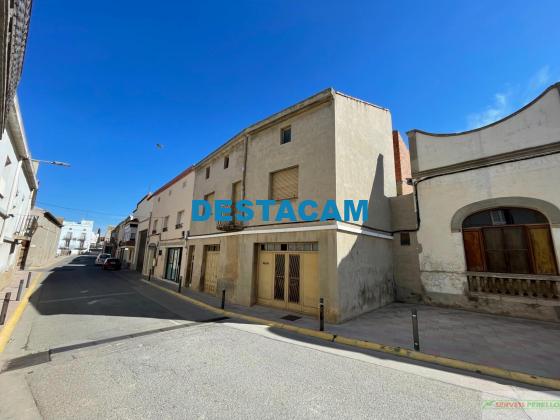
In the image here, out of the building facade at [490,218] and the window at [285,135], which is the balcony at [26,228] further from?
the building facade at [490,218]

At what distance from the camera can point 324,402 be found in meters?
3.36

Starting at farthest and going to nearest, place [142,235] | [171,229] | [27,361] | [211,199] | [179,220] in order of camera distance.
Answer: [142,235] → [171,229] → [179,220] → [211,199] → [27,361]

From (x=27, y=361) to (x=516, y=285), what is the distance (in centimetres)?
1307

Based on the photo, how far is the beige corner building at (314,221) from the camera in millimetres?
8219

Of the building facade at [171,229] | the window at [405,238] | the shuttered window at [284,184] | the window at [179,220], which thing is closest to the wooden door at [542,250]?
the window at [405,238]

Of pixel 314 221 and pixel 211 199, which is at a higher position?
pixel 211 199

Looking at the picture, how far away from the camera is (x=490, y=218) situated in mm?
8789

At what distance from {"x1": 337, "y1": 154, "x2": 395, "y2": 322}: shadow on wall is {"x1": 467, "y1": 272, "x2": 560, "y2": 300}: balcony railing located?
9.54 ft

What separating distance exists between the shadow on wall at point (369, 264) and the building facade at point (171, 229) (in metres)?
11.3

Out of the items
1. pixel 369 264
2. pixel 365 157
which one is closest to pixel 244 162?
pixel 365 157

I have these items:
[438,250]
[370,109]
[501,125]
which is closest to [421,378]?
[438,250]

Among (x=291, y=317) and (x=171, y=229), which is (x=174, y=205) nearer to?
(x=171, y=229)

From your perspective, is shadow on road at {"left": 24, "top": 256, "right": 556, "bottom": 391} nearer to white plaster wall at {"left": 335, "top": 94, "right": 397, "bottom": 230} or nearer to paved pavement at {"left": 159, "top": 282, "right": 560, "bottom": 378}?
paved pavement at {"left": 159, "top": 282, "right": 560, "bottom": 378}

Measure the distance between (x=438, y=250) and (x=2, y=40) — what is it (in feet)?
40.2
